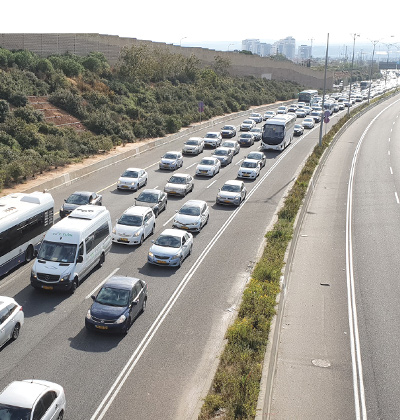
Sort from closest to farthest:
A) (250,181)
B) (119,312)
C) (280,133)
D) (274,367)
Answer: (274,367), (119,312), (250,181), (280,133)

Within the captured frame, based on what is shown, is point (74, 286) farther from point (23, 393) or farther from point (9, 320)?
point (23, 393)

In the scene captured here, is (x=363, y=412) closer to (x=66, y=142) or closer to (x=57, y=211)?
(x=57, y=211)

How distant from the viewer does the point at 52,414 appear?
38.5 ft

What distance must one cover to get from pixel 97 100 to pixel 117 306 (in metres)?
45.0

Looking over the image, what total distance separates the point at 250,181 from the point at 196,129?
24.8m

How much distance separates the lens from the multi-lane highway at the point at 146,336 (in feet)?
45.1

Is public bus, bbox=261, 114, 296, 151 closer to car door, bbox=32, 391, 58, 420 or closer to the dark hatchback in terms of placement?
the dark hatchback

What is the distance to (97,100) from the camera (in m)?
59.0

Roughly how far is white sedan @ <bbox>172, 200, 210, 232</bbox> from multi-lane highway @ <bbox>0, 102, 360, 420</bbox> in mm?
582

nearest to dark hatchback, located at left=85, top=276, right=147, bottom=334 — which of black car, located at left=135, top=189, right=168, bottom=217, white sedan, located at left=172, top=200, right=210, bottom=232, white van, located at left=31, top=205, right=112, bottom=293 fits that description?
white van, located at left=31, top=205, right=112, bottom=293

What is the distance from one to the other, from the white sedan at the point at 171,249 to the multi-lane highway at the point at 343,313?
4549mm

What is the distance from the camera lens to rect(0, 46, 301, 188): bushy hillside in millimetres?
42294

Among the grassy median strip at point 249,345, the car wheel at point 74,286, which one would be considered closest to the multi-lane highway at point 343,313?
the grassy median strip at point 249,345

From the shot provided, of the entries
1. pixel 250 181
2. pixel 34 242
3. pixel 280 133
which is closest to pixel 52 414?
pixel 34 242
